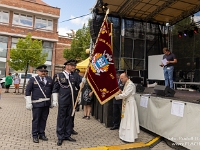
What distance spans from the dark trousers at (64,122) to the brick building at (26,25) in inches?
960

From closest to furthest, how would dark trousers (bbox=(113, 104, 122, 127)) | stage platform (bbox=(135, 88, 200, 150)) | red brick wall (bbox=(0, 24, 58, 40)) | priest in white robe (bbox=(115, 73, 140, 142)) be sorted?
1. stage platform (bbox=(135, 88, 200, 150))
2. priest in white robe (bbox=(115, 73, 140, 142))
3. dark trousers (bbox=(113, 104, 122, 127))
4. red brick wall (bbox=(0, 24, 58, 40))

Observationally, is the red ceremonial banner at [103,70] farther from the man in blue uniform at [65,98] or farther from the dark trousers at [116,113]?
the dark trousers at [116,113]

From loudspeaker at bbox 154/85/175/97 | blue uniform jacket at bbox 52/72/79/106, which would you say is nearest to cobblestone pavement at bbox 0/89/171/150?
blue uniform jacket at bbox 52/72/79/106

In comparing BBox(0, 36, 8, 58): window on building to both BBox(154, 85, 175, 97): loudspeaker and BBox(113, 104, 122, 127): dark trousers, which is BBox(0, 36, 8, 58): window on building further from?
BBox(154, 85, 175, 97): loudspeaker

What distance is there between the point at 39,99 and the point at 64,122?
2.79 feet

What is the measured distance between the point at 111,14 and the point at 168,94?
25.2ft

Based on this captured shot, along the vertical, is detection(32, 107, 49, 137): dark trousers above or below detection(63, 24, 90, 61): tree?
below

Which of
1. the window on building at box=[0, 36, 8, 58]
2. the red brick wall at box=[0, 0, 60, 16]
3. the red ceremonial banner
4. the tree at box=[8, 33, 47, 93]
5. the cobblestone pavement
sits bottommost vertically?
the cobblestone pavement

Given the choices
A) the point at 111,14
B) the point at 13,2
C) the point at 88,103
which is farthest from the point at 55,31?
the point at 88,103

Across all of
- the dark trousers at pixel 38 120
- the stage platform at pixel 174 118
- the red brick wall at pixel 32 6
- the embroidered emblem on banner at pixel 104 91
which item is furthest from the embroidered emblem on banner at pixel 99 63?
the red brick wall at pixel 32 6

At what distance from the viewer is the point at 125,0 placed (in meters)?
10.7

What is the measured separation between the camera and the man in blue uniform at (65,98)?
4.89 meters

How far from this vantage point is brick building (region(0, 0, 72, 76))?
26.8 meters

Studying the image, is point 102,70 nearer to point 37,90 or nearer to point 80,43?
point 37,90
